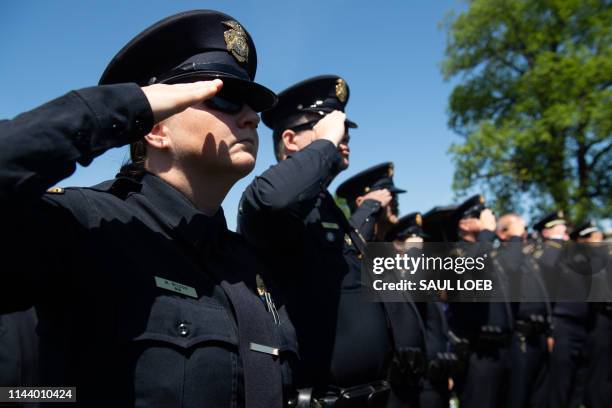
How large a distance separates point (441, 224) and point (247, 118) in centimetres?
661

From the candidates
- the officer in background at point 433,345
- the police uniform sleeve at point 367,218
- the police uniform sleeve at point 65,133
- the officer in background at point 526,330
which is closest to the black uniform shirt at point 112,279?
the police uniform sleeve at point 65,133

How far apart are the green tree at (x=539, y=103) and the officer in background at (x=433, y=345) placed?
14.9 meters

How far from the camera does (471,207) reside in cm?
794

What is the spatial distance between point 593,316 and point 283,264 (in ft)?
23.4

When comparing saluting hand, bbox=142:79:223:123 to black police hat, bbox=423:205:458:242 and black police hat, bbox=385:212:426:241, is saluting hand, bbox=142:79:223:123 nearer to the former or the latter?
black police hat, bbox=385:212:426:241

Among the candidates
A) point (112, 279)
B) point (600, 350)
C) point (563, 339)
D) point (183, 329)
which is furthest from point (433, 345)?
point (112, 279)

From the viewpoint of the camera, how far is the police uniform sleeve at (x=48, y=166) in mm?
1313

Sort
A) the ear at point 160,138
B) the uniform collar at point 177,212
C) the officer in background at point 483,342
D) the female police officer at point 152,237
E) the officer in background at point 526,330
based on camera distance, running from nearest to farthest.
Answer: the female police officer at point 152,237 < the uniform collar at point 177,212 < the ear at point 160,138 < the officer in background at point 483,342 < the officer in background at point 526,330

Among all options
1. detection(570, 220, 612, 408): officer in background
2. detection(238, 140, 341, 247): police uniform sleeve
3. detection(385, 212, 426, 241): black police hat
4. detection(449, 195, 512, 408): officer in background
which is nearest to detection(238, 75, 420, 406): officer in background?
detection(238, 140, 341, 247): police uniform sleeve

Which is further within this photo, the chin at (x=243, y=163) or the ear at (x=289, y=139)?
the ear at (x=289, y=139)

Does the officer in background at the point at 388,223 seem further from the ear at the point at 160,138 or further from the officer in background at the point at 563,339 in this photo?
the officer in background at the point at 563,339

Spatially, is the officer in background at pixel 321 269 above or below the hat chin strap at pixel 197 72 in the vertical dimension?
below

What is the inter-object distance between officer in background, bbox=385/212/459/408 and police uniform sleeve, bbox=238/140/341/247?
10.3 feet

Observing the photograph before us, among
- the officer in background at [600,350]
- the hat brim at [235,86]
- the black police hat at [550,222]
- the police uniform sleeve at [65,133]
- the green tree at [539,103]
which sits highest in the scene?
the green tree at [539,103]
